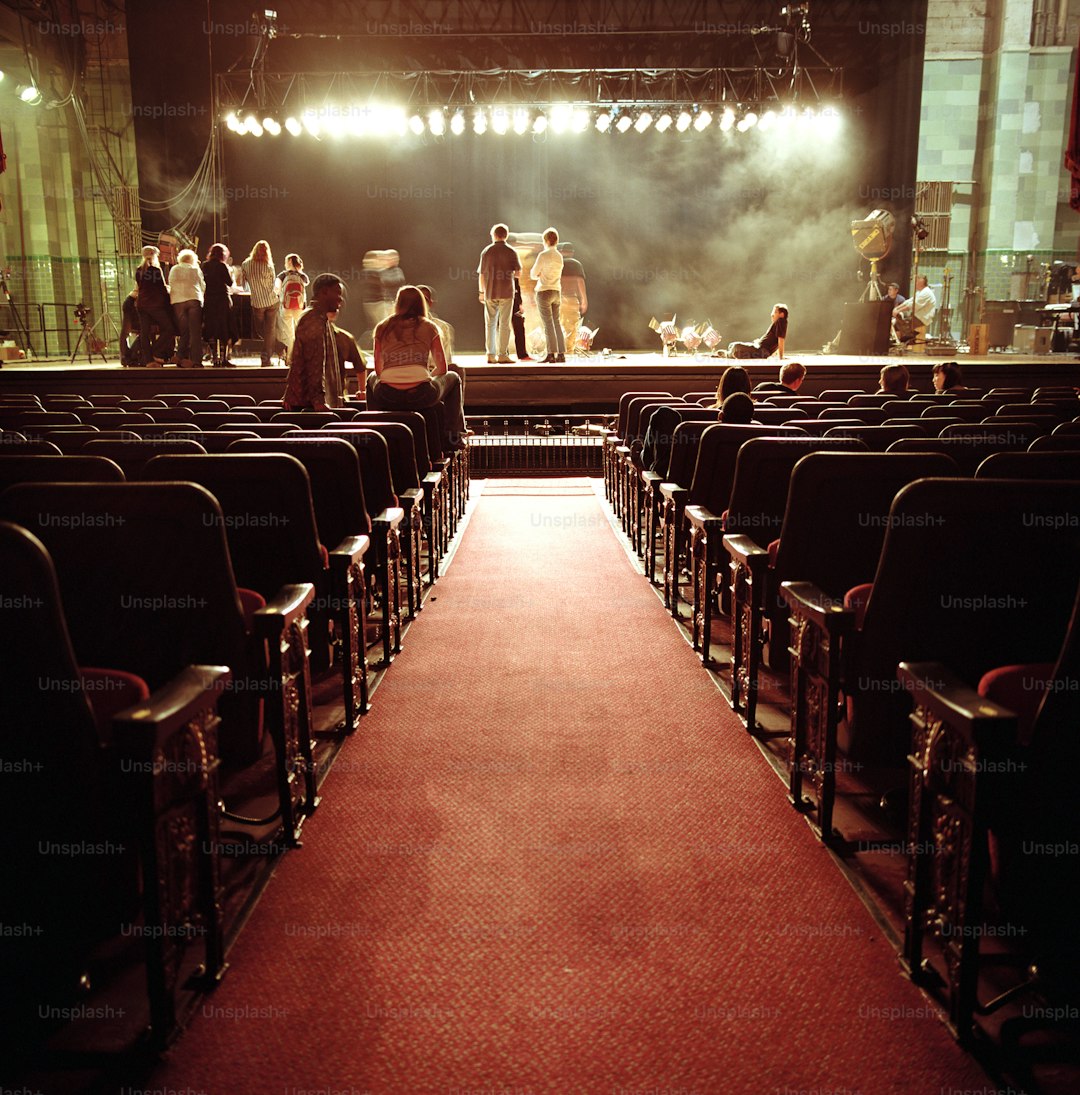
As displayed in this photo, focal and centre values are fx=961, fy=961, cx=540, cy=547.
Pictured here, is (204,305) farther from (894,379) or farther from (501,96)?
(894,379)

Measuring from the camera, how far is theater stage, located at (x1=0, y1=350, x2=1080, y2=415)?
9367mm

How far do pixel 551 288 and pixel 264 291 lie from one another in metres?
2.95

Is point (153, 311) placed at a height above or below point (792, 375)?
above

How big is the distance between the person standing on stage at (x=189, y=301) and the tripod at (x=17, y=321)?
5.32m

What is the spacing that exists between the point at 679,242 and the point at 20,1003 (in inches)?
559

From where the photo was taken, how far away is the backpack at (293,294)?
370 inches

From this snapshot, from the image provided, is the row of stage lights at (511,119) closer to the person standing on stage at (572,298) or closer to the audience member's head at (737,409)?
the person standing on stage at (572,298)

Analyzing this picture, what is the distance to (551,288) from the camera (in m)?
9.25

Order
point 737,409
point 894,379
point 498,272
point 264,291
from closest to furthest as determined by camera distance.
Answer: point 737,409 → point 894,379 → point 498,272 → point 264,291

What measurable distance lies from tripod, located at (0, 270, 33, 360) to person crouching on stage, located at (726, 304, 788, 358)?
32.5 feet

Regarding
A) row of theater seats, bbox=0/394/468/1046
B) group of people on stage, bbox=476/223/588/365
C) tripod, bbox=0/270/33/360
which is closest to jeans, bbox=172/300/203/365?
group of people on stage, bbox=476/223/588/365

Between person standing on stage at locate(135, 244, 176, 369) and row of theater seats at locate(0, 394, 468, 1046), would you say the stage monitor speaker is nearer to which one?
person standing on stage at locate(135, 244, 176, 369)

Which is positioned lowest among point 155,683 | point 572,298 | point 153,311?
point 155,683

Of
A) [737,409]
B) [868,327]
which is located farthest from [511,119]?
[737,409]
